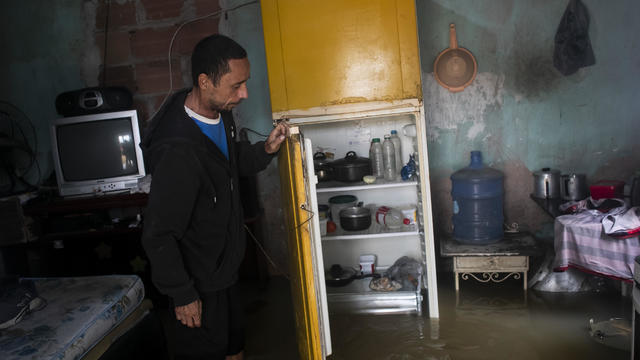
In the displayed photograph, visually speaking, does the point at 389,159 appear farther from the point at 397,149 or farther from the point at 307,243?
the point at 307,243

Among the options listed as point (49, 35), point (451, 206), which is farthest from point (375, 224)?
point (49, 35)

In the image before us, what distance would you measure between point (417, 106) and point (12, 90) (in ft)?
12.0

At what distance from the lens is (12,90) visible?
13.7 ft

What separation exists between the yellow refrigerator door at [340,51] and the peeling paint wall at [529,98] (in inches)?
36.6

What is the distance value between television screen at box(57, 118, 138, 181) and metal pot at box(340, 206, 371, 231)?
5.64 ft

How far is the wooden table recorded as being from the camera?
3.32 meters

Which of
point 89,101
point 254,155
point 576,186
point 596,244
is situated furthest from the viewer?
point 89,101

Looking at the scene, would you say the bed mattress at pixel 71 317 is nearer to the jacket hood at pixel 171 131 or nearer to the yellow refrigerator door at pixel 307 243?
the jacket hood at pixel 171 131

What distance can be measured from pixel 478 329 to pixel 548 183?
1.30 metres

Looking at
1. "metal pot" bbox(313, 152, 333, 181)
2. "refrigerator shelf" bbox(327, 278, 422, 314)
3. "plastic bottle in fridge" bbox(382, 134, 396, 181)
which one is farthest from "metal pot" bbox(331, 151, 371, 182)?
"refrigerator shelf" bbox(327, 278, 422, 314)

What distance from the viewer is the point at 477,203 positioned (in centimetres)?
362

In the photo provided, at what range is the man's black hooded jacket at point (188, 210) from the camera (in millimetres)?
1760

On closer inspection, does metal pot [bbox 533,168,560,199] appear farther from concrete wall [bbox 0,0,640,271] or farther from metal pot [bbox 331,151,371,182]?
metal pot [bbox 331,151,371,182]

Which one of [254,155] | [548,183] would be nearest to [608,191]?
[548,183]
